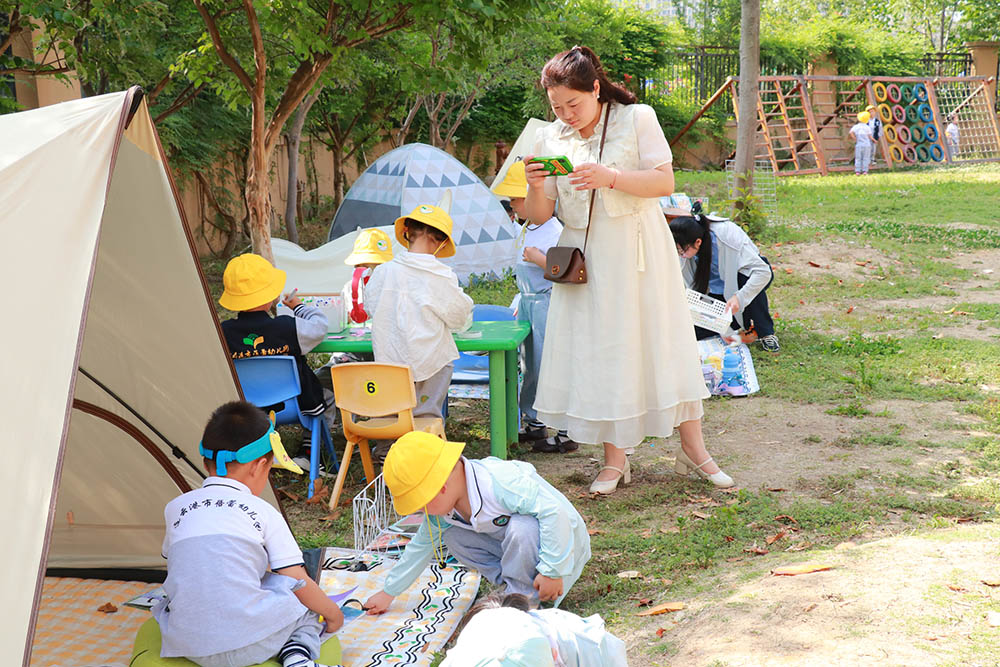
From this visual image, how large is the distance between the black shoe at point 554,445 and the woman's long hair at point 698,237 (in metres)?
1.51

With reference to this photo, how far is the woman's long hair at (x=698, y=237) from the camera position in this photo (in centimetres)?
600

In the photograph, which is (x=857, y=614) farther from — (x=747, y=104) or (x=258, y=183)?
(x=747, y=104)

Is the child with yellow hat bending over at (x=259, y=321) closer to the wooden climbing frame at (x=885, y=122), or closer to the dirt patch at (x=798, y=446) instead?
the dirt patch at (x=798, y=446)

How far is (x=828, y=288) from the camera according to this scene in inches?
346

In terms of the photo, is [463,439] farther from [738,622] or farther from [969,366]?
[969,366]

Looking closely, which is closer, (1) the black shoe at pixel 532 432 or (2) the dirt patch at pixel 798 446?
(2) the dirt patch at pixel 798 446

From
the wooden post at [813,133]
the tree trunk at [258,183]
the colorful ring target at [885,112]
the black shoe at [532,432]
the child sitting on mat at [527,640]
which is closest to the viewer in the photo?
the child sitting on mat at [527,640]

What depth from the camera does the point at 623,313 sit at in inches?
159

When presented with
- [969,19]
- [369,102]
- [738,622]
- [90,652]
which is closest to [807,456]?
[738,622]

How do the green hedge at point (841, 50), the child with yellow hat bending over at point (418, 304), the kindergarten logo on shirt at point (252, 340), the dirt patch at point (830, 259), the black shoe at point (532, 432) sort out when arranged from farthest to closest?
the green hedge at point (841, 50) < the dirt patch at point (830, 259) < the black shoe at point (532, 432) < the child with yellow hat bending over at point (418, 304) < the kindergarten logo on shirt at point (252, 340)

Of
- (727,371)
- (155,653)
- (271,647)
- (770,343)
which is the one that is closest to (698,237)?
(727,371)

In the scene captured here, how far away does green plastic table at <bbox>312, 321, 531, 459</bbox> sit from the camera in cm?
452

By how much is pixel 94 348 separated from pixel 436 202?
7.62 metres

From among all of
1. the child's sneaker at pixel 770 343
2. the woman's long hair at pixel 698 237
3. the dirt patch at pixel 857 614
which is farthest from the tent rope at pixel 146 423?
the child's sneaker at pixel 770 343
